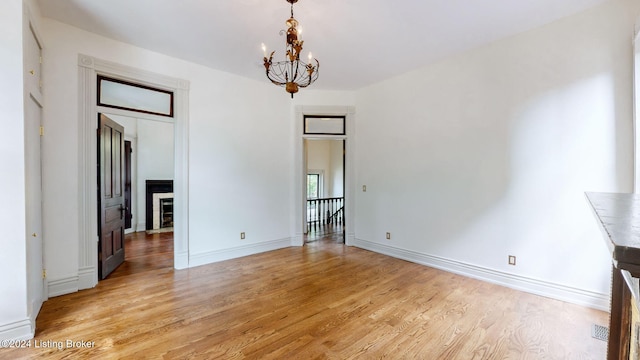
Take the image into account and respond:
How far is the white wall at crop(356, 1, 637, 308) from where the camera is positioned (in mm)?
2639

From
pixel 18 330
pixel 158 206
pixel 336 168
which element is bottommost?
pixel 18 330

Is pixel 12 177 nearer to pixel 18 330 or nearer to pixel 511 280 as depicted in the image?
pixel 18 330

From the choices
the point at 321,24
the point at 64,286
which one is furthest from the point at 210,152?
the point at 321,24

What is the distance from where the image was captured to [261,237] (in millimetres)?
4727

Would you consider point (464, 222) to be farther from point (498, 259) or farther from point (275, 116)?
point (275, 116)

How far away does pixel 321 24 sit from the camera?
2.96 meters

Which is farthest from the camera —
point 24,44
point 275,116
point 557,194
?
point 275,116

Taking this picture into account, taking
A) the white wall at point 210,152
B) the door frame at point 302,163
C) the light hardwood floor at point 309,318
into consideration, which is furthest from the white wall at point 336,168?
the light hardwood floor at point 309,318

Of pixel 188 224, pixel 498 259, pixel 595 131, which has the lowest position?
pixel 498 259

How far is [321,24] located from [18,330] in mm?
3874

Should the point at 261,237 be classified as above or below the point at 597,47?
below

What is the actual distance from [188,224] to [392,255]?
327cm

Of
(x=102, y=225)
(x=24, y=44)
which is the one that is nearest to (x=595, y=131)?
(x=24, y=44)

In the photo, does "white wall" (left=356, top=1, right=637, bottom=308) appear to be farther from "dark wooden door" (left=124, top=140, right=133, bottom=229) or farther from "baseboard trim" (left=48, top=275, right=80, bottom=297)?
"dark wooden door" (left=124, top=140, right=133, bottom=229)
